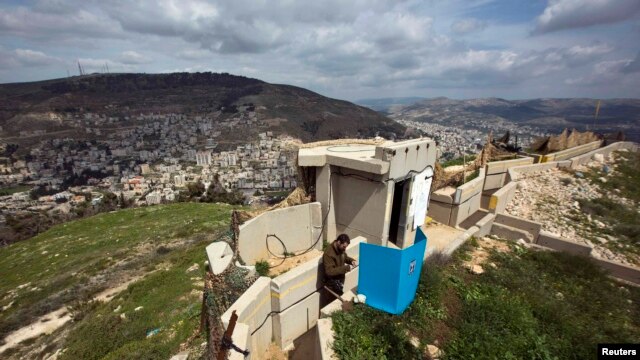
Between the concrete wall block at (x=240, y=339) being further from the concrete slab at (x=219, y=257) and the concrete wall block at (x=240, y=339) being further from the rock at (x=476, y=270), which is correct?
the rock at (x=476, y=270)

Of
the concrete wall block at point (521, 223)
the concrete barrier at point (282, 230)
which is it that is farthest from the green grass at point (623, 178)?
the concrete barrier at point (282, 230)

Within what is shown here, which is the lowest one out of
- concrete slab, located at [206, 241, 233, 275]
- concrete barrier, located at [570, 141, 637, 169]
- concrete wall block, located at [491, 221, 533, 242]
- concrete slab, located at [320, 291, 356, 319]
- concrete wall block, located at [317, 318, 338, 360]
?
concrete wall block, located at [491, 221, 533, 242]

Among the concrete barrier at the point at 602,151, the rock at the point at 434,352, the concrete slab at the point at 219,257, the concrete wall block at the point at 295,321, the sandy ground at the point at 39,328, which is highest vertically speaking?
the concrete barrier at the point at 602,151

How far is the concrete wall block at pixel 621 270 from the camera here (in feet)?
23.7

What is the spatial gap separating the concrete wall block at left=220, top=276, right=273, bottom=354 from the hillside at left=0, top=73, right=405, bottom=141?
102m

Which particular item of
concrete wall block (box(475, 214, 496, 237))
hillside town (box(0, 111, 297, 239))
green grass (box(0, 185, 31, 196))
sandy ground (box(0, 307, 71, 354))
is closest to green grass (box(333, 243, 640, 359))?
concrete wall block (box(475, 214, 496, 237))

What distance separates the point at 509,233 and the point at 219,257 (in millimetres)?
8957

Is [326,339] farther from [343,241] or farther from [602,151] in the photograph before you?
[602,151]

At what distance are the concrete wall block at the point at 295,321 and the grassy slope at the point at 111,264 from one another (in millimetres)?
2582

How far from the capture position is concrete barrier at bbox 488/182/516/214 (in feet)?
34.8

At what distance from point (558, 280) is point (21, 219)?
52418 millimetres

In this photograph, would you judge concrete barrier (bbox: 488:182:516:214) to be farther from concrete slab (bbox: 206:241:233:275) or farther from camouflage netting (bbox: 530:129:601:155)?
concrete slab (bbox: 206:241:233:275)

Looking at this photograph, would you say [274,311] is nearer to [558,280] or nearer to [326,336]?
[326,336]

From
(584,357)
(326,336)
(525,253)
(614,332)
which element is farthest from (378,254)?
(525,253)
